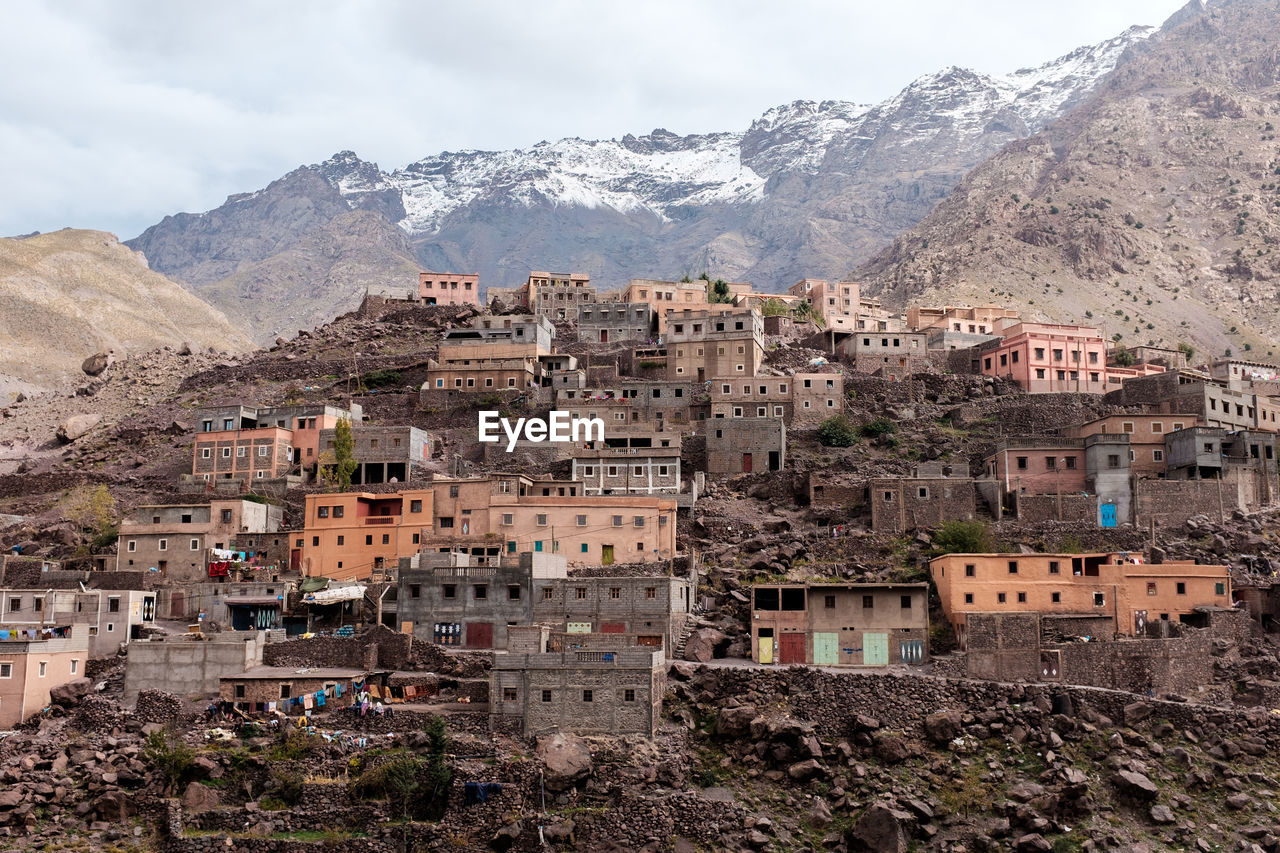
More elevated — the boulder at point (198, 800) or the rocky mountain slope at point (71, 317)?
the rocky mountain slope at point (71, 317)

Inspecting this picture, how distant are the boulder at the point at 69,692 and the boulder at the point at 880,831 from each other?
29037mm

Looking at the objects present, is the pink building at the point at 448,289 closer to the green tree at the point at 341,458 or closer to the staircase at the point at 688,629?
the green tree at the point at 341,458

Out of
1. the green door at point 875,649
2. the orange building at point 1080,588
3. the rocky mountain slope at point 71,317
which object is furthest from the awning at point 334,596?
the rocky mountain slope at point 71,317

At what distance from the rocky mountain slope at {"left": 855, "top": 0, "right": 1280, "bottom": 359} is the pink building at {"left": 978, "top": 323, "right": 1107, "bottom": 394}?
38071 millimetres

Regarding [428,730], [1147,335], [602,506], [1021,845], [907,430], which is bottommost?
[1021,845]

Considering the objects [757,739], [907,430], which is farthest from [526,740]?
[907,430]

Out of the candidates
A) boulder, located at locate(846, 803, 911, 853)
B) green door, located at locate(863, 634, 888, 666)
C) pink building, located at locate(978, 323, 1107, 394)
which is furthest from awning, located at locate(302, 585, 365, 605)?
pink building, located at locate(978, 323, 1107, 394)

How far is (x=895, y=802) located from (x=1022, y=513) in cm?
2355

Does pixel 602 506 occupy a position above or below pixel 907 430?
below

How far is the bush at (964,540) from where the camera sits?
60.1m

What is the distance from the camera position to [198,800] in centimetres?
4675

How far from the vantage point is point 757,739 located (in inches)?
1893

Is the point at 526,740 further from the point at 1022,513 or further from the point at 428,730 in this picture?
the point at 1022,513

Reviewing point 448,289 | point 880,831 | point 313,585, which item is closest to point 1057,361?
point 313,585
